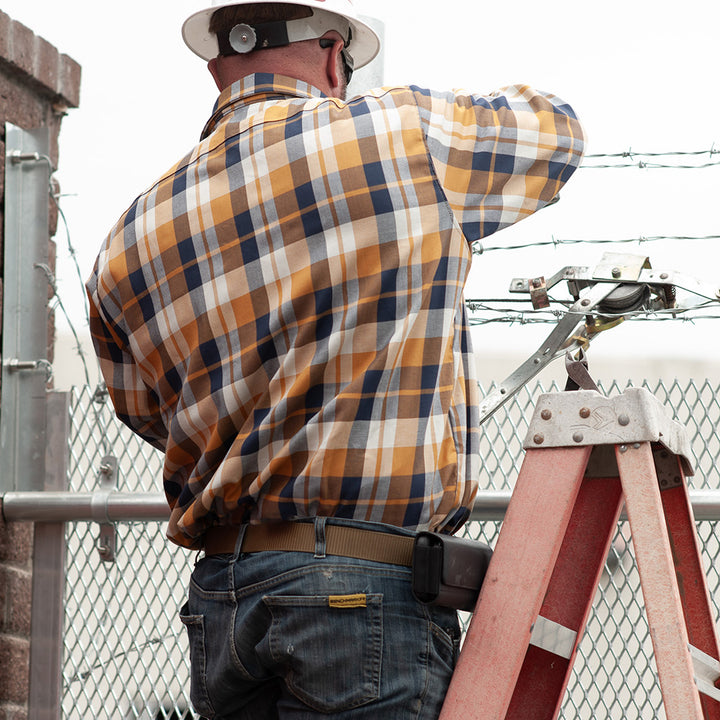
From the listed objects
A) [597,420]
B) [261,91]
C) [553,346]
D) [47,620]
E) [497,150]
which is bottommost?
[47,620]

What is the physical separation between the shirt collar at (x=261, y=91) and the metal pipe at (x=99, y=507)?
1175mm

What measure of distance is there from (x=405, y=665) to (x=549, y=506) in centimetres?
35

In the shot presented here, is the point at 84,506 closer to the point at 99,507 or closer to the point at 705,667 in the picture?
the point at 99,507

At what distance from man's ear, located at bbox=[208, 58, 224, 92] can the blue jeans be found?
919 millimetres

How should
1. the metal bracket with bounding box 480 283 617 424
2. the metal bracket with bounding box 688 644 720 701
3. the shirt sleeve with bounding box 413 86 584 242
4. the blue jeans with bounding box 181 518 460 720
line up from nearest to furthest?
the blue jeans with bounding box 181 518 460 720, the shirt sleeve with bounding box 413 86 584 242, the metal bracket with bounding box 688 644 720 701, the metal bracket with bounding box 480 283 617 424

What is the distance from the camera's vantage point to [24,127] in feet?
10.7

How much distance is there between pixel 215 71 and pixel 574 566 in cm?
116

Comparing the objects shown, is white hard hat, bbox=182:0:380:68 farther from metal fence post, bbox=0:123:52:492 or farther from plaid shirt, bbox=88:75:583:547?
metal fence post, bbox=0:123:52:492

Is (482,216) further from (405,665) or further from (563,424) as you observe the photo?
(405,665)

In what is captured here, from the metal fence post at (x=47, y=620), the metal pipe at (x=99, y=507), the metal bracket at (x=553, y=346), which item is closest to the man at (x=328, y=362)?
the metal bracket at (x=553, y=346)

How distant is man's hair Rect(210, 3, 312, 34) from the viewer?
6.68 feet

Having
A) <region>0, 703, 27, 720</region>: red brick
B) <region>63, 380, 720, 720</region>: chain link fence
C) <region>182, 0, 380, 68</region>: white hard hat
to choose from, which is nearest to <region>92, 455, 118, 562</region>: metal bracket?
<region>63, 380, 720, 720</region>: chain link fence

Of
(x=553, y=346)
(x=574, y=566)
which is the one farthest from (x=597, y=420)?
(x=553, y=346)

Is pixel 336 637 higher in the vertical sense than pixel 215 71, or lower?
lower
